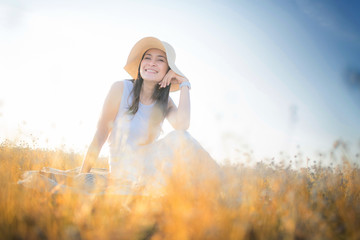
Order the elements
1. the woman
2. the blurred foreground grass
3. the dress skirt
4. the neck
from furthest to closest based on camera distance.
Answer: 1. the neck
2. the woman
3. the dress skirt
4. the blurred foreground grass

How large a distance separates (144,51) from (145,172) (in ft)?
6.89

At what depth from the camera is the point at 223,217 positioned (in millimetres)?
1340

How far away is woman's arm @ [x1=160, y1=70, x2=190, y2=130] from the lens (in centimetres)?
328

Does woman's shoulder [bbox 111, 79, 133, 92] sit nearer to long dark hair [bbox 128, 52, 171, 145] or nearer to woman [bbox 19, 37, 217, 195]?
woman [bbox 19, 37, 217, 195]

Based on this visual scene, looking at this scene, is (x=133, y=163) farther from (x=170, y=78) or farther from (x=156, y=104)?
(x=170, y=78)

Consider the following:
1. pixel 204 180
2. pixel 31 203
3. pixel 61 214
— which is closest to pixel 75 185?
pixel 31 203

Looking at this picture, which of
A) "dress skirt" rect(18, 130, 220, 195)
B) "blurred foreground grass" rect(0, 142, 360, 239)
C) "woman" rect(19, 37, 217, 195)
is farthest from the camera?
"woman" rect(19, 37, 217, 195)

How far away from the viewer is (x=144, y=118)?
358cm

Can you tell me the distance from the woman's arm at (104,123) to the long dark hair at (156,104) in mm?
235

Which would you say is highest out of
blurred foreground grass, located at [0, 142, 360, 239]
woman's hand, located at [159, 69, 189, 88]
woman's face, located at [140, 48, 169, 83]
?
woman's face, located at [140, 48, 169, 83]

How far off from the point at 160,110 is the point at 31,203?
2.37 metres

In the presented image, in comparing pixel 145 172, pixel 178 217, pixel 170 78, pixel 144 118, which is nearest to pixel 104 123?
pixel 144 118

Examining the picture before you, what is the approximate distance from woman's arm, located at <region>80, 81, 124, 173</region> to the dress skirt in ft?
0.94

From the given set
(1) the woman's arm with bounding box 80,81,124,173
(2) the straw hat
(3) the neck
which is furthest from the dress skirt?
(2) the straw hat
